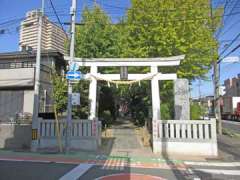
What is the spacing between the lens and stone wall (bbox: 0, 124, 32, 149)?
45.4ft

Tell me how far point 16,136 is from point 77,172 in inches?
281

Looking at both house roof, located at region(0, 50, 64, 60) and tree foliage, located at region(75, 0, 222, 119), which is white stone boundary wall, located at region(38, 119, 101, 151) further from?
house roof, located at region(0, 50, 64, 60)

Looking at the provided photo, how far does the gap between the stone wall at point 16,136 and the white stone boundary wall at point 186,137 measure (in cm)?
646

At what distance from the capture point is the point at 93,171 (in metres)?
8.41

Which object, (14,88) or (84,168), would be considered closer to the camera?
(84,168)

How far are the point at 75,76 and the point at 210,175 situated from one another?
703 centimetres

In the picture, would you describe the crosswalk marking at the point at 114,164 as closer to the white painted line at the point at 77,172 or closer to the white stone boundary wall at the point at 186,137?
the white painted line at the point at 77,172

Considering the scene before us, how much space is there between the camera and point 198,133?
12.1 meters

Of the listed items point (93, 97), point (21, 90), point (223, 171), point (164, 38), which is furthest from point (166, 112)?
point (21, 90)

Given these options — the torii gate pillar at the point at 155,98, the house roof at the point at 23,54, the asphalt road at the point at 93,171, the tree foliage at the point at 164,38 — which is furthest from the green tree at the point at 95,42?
the asphalt road at the point at 93,171

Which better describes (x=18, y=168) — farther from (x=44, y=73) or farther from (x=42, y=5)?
(x=44, y=73)

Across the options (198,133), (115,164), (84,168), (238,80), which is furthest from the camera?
(238,80)

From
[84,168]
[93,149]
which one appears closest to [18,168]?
[84,168]

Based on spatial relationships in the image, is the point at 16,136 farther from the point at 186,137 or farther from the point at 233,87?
the point at 233,87
